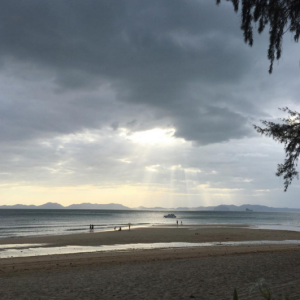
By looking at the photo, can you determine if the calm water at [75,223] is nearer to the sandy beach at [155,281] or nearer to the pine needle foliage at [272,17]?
the sandy beach at [155,281]

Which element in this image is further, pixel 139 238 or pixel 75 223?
pixel 75 223

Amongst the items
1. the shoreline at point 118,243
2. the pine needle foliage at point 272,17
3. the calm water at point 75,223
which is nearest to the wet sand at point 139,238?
the shoreline at point 118,243

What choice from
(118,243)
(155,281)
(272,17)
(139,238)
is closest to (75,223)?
(139,238)

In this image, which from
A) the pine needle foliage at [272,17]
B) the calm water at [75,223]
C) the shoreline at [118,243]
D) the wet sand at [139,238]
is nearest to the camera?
the pine needle foliage at [272,17]

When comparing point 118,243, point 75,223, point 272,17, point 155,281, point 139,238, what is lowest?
point 75,223

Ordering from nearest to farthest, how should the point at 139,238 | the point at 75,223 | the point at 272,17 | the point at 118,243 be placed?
the point at 272,17 → the point at 118,243 → the point at 139,238 → the point at 75,223

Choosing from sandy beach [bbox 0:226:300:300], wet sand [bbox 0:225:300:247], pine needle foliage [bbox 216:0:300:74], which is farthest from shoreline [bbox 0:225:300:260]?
pine needle foliage [bbox 216:0:300:74]

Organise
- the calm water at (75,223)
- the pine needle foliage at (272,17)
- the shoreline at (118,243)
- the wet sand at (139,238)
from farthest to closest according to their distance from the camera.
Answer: the calm water at (75,223)
the wet sand at (139,238)
the shoreline at (118,243)
the pine needle foliage at (272,17)

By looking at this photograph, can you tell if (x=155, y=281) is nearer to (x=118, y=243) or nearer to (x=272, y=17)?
(x=272, y=17)

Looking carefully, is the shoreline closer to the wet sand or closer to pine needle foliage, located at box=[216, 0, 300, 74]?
the wet sand

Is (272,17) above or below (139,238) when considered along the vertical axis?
above

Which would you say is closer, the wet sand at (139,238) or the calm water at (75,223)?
the wet sand at (139,238)

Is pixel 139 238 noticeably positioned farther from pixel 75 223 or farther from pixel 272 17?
pixel 75 223

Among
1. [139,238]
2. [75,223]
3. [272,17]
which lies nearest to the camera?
[272,17]
